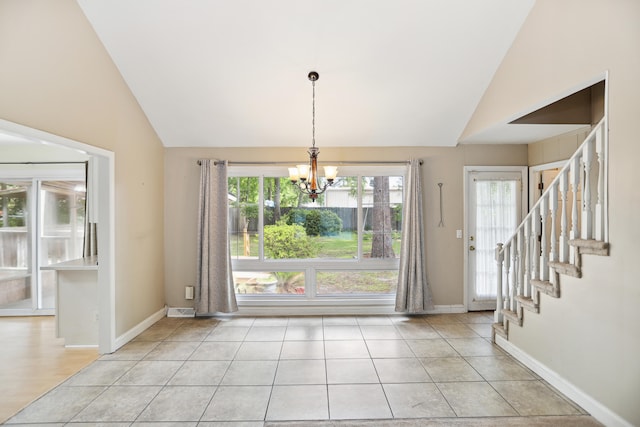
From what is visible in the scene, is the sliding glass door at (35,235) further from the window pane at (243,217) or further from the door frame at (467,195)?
Answer: the door frame at (467,195)

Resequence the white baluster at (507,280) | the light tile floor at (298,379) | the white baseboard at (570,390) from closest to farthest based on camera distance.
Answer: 1. the white baseboard at (570,390)
2. the light tile floor at (298,379)
3. the white baluster at (507,280)

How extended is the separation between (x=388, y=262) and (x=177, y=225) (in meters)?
2.94

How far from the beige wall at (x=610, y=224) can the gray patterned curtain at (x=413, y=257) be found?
165 centimetres

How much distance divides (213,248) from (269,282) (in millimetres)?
908

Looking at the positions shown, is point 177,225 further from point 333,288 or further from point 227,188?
point 333,288

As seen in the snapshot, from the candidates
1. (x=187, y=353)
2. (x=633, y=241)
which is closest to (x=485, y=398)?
(x=633, y=241)

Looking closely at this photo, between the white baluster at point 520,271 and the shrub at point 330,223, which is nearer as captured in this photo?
the white baluster at point 520,271

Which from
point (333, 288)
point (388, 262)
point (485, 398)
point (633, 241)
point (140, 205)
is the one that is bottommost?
point (485, 398)

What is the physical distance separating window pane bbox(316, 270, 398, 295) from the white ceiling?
180 cm

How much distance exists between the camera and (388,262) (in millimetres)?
5098

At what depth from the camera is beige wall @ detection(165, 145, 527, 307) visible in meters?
5.00

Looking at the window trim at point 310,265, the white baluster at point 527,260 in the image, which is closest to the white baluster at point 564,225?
Answer: the white baluster at point 527,260

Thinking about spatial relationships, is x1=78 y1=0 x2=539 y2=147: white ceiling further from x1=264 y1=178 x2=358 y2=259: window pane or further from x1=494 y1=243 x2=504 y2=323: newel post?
x1=494 y1=243 x2=504 y2=323: newel post

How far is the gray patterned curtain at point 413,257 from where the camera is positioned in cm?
A: 484
